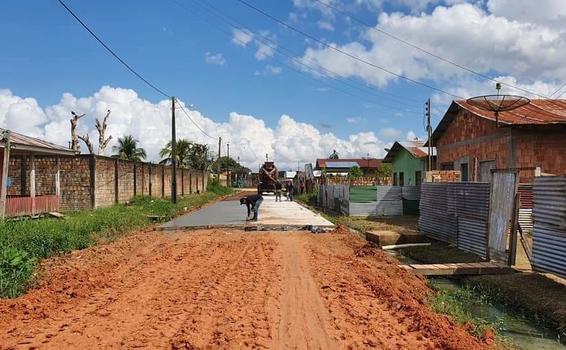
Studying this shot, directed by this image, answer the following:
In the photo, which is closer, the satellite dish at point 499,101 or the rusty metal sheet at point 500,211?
the rusty metal sheet at point 500,211

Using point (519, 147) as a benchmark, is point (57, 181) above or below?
below

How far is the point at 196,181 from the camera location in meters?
53.5

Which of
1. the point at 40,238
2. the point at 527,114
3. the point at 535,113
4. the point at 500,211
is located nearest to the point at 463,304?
the point at 500,211

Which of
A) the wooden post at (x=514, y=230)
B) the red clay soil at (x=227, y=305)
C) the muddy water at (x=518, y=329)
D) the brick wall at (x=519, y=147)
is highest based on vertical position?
the brick wall at (x=519, y=147)

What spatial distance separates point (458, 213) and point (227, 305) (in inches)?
305

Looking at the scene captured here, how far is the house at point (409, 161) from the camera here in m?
28.9

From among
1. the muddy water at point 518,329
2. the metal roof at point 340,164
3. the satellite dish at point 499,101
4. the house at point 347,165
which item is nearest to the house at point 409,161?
the satellite dish at point 499,101

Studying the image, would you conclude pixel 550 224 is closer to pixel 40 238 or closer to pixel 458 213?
pixel 458 213

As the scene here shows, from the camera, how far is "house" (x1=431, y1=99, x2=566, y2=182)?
16969mm

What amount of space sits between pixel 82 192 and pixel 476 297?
18.6 meters

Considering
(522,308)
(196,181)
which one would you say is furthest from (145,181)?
(522,308)

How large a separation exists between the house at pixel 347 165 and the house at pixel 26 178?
4373 cm

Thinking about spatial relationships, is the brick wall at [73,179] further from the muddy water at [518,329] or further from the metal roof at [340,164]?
the metal roof at [340,164]

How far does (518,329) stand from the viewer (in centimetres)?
684
